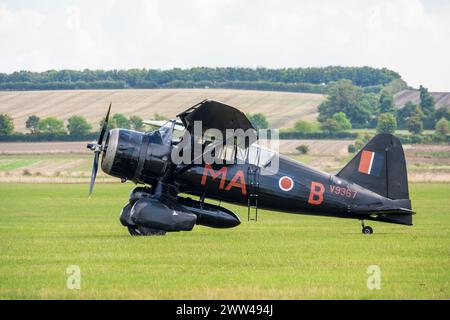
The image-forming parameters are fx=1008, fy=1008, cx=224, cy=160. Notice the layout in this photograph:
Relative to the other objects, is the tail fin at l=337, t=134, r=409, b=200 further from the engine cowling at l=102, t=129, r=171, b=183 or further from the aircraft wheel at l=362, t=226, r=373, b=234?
the engine cowling at l=102, t=129, r=171, b=183

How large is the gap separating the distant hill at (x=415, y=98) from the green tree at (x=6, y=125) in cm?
4931

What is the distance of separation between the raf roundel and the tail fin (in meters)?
1.37

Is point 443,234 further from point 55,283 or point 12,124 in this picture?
point 12,124

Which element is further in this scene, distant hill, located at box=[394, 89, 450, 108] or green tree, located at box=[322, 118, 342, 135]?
distant hill, located at box=[394, 89, 450, 108]

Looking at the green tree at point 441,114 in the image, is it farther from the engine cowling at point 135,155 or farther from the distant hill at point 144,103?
the engine cowling at point 135,155

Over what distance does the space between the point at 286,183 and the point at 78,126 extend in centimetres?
6746

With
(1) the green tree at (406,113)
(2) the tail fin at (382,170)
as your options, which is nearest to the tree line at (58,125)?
(1) the green tree at (406,113)

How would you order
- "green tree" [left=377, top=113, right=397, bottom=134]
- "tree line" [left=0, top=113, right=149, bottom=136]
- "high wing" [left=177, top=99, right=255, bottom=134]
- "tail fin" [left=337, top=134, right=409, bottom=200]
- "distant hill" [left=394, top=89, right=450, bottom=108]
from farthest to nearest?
"distant hill" [left=394, top=89, right=450, bottom=108], "green tree" [left=377, top=113, right=397, bottom=134], "tree line" [left=0, top=113, right=149, bottom=136], "tail fin" [left=337, top=134, right=409, bottom=200], "high wing" [left=177, top=99, right=255, bottom=134]

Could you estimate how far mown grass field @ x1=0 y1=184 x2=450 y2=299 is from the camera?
13852 millimetres

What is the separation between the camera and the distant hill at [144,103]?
9800 centimetres

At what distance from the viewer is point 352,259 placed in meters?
17.5

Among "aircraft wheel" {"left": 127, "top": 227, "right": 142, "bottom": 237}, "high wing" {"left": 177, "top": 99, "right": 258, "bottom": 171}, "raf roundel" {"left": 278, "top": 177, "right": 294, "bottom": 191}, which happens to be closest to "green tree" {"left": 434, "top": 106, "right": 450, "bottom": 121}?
"raf roundel" {"left": 278, "top": 177, "right": 294, "bottom": 191}

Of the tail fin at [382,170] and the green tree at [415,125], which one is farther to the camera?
the green tree at [415,125]

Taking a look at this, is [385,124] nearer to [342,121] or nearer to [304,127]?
[342,121]
